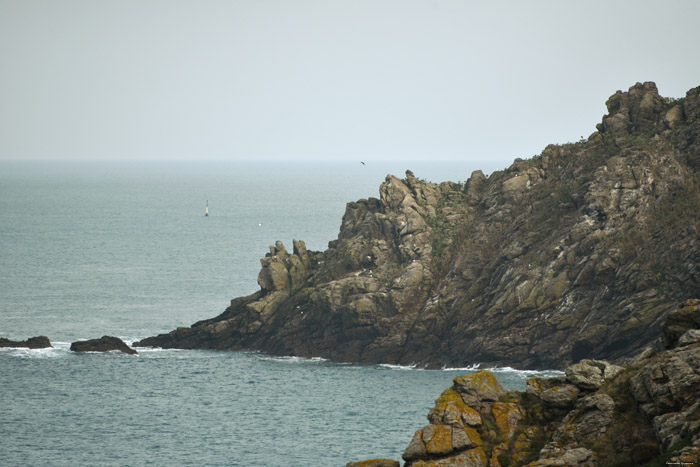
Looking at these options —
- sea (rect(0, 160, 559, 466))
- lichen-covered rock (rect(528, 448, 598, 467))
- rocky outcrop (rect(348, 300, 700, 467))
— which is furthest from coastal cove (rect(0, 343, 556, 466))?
lichen-covered rock (rect(528, 448, 598, 467))

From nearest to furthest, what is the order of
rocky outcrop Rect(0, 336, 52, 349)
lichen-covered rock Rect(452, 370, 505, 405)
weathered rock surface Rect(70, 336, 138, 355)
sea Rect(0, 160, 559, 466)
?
1. lichen-covered rock Rect(452, 370, 505, 405)
2. sea Rect(0, 160, 559, 466)
3. weathered rock surface Rect(70, 336, 138, 355)
4. rocky outcrop Rect(0, 336, 52, 349)

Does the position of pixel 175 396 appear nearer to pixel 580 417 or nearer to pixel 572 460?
pixel 580 417

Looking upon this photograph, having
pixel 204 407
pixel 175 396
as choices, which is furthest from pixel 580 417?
pixel 175 396

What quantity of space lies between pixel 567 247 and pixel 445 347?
15849 millimetres

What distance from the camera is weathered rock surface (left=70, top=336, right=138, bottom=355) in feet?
330

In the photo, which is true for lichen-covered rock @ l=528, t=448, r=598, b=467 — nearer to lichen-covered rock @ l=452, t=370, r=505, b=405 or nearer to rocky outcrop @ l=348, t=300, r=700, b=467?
rocky outcrop @ l=348, t=300, r=700, b=467

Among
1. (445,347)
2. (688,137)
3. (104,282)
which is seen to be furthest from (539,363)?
(104,282)

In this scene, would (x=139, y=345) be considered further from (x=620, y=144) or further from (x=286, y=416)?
(x=620, y=144)

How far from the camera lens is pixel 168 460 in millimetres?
67375

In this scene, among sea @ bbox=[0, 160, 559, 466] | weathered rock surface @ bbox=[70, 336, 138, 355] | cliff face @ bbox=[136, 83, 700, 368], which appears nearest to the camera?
sea @ bbox=[0, 160, 559, 466]

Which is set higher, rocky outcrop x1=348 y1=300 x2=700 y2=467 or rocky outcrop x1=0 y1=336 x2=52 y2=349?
rocky outcrop x1=348 y1=300 x2=700 y2=467

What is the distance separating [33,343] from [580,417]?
242 ft

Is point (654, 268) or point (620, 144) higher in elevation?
point (620, 144)

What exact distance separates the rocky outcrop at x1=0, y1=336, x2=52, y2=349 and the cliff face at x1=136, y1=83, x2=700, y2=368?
1132cm
